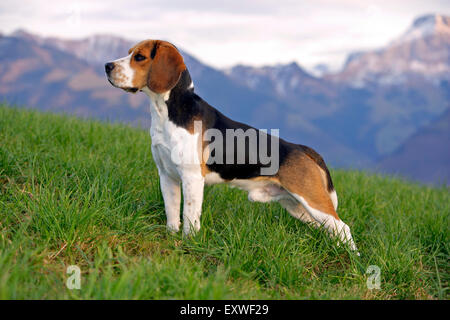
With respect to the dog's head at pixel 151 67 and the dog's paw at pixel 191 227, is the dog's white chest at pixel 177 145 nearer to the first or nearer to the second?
the dog's head at pixel 151 67

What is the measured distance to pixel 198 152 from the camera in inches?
157

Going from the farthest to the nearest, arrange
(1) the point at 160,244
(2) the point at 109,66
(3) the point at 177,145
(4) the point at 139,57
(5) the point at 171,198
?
1. (5) the point at 171,198
2. (1) the point at 160,244
3. (3) the point at 177,145
4. (4) the point at 139,57
5. (2) the point at 109,66

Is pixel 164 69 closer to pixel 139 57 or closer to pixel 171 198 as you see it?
pixel 139 57

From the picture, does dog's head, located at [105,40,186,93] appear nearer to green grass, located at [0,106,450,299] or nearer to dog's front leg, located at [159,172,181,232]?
dog's front leg, located at [159,172,181,232]

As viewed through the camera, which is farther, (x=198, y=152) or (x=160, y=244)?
(x=160, y=244)

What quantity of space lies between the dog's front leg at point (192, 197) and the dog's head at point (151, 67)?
0.88 m

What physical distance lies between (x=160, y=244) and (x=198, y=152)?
39.4 inches

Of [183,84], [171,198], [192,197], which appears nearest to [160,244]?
[171,198]

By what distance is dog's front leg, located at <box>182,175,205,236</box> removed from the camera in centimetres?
398

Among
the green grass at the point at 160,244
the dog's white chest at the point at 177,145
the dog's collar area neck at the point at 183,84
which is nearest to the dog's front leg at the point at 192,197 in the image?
the dog's white chest at the point at 177,145

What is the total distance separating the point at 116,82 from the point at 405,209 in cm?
500

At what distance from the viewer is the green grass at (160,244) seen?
326 centimetres

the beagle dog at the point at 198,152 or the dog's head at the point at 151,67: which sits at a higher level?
the dog's head at the point at 151,67
